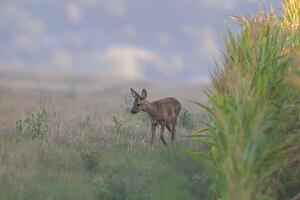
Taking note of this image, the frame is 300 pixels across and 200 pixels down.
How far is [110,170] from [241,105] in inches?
163

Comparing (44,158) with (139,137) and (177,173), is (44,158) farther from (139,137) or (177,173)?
(139,137)

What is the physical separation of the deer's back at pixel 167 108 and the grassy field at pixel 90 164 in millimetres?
570

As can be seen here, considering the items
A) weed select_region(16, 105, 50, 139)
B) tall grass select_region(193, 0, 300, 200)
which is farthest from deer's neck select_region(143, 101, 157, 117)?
tall grass select_region(193, 0, 300, 200)

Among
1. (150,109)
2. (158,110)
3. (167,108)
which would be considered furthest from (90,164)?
(167,108)

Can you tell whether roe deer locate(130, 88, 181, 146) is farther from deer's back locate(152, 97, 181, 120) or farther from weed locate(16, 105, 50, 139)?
weed locate(16, 105, 50, 139)

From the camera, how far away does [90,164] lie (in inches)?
548

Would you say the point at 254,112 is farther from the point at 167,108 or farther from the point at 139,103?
the point at 167,108

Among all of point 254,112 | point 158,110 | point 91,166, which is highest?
point 158,110

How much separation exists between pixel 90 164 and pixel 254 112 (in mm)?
4513

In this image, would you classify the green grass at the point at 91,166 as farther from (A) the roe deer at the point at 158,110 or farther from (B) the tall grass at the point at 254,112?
(B) the tall grass at the point at 254,112

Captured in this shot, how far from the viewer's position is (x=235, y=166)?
9367mm

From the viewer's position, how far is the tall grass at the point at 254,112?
376 inches

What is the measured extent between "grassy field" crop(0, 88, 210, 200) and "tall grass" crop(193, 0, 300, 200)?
1138 mm

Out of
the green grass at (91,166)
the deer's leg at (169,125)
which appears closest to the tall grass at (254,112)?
the green grass at (91,166)
